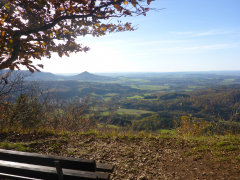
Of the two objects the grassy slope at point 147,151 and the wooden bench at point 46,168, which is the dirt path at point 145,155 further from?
the wooden bench at point 46,168

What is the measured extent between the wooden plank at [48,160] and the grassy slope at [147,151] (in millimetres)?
1936

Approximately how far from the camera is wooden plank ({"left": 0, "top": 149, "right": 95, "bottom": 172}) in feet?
7.70

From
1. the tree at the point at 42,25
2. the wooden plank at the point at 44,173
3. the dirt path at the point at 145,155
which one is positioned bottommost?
the dirt path at the point at 145,155

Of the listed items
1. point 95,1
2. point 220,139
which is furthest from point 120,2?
point 220,139

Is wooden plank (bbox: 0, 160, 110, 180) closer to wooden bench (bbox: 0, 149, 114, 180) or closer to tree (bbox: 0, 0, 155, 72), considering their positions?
wooden bench (bbox: 0, 149, 114, 180)

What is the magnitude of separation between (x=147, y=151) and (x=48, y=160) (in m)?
3.73

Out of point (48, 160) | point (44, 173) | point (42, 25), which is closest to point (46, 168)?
point (44, 173)

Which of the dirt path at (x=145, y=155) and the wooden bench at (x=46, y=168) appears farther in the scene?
the dirt path at (x=145, y=155)

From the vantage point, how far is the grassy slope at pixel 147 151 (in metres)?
3.90

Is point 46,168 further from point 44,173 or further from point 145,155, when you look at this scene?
point 145,155

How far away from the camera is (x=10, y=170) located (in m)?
2.44

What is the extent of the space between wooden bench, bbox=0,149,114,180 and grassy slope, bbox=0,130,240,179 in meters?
1.94

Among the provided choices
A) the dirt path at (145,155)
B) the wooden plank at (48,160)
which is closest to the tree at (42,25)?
the wooden plank at (48,160)

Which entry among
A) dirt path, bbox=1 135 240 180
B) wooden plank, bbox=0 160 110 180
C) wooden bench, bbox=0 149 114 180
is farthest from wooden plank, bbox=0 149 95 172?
dirt path, bbox=1 135 240 180
